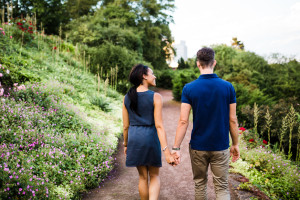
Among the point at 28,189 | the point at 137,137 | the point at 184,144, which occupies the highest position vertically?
the point at 137,137

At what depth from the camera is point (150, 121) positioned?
8.11ft

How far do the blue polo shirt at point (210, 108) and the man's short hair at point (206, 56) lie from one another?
132 millimetres

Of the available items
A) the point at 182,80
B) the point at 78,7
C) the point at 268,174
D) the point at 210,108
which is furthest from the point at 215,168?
the point at 78,7

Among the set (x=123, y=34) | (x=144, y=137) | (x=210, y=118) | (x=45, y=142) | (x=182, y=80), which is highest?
(x=123, y=34)

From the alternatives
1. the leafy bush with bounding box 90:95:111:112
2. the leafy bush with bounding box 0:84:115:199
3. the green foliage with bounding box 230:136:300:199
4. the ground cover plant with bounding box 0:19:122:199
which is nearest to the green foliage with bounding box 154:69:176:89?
the leafy bush with bounding box 90:95:111:112

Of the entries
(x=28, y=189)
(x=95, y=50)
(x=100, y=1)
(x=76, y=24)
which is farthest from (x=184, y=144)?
(x=100, y=1)

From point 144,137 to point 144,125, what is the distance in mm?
140

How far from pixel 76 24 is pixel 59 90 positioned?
1279 centimetres

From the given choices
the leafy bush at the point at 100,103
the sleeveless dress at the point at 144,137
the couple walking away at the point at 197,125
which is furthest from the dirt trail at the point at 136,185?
the leafy bush at the point at 100,103

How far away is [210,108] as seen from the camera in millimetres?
2299

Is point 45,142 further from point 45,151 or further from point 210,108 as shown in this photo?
point 210,108

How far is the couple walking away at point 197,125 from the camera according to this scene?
7.58ft

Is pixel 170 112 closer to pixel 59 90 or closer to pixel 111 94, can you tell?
pixel 111 94

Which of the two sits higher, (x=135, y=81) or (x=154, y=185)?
(x=135, y=81)
